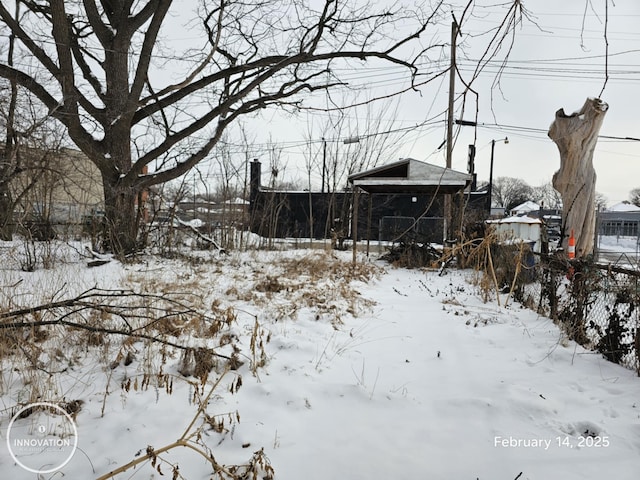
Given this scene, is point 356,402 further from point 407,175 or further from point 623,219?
point 623,219

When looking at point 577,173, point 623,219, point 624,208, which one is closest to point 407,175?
point 577,173

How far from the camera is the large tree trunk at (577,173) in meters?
6.15

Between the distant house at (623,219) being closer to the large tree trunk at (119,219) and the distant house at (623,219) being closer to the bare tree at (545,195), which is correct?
the large tree trunk at (119,219)

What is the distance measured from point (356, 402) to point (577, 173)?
6397 millimetres

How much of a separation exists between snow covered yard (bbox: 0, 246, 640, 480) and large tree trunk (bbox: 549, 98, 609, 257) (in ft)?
11.0

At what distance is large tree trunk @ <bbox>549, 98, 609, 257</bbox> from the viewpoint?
20.2 feet

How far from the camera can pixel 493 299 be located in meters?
5.80

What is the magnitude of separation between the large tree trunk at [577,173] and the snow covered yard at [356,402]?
335cm

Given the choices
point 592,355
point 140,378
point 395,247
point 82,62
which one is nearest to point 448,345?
point 592,355

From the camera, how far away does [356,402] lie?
247 cm

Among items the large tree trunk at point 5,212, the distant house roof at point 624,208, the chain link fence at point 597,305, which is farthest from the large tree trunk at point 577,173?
the distant house roof at point 624,208

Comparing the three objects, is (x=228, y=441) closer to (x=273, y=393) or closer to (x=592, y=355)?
(x=273, y=393)

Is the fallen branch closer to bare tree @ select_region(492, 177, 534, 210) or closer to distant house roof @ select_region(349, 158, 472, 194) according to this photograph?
distant house roof @ select_region(349, 158, 472, 194)

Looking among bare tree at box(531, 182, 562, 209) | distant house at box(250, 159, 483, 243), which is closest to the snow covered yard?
distant house at box(250, 159, 483, 243)
